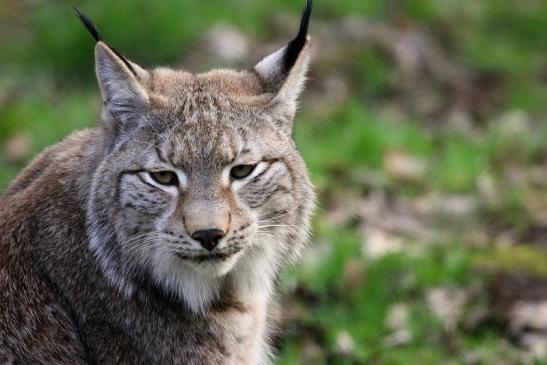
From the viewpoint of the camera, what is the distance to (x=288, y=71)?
5.02m

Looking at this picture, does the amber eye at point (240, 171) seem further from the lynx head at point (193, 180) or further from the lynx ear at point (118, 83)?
the lynx ear at point (118, 83)

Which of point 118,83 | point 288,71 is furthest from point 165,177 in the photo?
point 288,71

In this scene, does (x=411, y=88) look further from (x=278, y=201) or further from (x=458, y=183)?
(x=278, y=201)

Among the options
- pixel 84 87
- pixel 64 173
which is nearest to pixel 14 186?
pixel 64 173

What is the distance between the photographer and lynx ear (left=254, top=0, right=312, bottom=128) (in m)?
4.94

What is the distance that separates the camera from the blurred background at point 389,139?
21.8 feet

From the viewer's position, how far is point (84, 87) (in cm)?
1001

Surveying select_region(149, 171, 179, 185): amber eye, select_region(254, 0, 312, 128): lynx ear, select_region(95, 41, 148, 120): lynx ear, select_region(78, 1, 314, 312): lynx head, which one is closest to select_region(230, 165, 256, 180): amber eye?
select_region(78, 1, 314, 312): lynx head

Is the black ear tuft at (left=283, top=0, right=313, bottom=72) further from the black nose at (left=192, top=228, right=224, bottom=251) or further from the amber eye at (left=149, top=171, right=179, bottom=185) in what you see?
the black nose at (left=192, top=228, right=224, bottom=251)

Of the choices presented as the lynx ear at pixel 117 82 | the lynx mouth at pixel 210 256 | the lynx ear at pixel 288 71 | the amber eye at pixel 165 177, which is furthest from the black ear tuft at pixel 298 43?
the lynx mouth at pixel 210 256

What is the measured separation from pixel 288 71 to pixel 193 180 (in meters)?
0.73

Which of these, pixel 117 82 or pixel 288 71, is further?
pixel 288 71

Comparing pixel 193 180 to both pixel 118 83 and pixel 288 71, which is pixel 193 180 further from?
pixel 288 71

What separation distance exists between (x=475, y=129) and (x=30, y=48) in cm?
416
